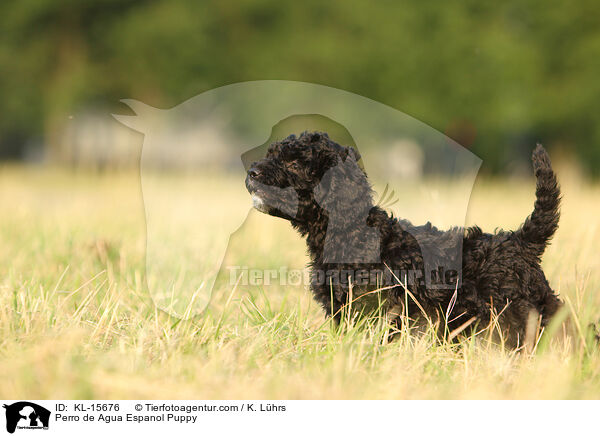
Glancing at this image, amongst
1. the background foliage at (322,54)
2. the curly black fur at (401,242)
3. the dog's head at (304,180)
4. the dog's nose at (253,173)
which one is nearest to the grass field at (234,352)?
the curly black fur at (401,242)

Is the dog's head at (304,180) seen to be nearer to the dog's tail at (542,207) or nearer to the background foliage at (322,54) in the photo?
the dog's tail at (542,207)

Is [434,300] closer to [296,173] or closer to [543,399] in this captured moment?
[543,399]

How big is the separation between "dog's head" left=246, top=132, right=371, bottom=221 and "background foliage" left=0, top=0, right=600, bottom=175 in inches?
545

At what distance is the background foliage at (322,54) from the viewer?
17750 millimetres

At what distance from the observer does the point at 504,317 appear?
3.54m

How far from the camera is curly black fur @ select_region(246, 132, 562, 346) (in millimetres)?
3553

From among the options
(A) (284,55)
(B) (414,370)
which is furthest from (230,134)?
(B) (414,370)

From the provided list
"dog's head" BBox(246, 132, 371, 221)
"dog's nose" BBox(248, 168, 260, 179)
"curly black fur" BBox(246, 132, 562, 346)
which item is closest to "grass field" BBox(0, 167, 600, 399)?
"curly black fur" BBox(246, 132, 562, 346)

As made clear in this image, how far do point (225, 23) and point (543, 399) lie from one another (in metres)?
19.1
